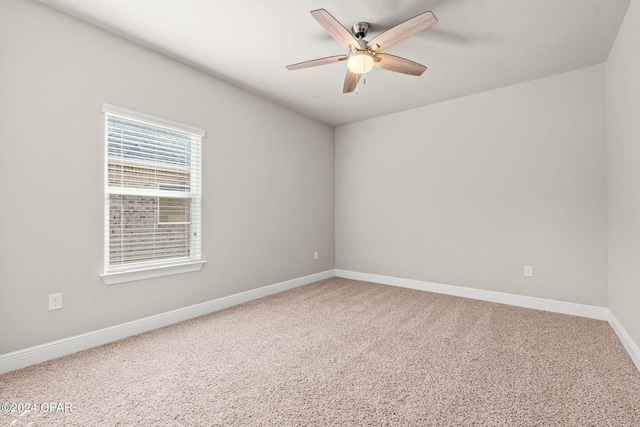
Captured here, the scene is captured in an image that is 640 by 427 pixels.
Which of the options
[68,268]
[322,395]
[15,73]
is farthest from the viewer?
[68,268]

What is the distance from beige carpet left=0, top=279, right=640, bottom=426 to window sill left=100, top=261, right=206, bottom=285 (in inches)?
19.8

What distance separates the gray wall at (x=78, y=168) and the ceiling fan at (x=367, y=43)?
52.9 inches

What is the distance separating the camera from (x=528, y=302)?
131 inches

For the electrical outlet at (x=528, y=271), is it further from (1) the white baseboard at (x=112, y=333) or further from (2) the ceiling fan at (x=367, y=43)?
(1) the white baseboard at (x=112, y=333)

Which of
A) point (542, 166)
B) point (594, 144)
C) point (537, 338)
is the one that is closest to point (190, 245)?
point (537, 338)

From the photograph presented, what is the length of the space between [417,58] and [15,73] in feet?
10.4

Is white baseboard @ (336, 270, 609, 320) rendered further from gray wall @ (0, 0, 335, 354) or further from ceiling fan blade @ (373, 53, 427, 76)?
ceiling fan blade @ (373, 53, 427, 76)

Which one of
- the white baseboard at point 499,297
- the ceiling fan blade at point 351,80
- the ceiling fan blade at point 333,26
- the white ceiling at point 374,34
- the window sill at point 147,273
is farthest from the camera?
the white baseboard at point 499,297

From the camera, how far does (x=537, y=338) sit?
249 centimetres

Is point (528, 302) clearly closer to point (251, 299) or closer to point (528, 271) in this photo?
point (528, 271)

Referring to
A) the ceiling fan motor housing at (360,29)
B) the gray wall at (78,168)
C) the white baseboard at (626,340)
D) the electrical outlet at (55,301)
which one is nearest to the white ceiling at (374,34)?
the ceiling fan motor housing at (360,29)

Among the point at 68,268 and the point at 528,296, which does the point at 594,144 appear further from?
the point at 68,268

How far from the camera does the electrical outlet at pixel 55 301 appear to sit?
216 centimetres

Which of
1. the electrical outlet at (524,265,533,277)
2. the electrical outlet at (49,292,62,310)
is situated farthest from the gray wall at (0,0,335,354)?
the electrical outlet at (524,265,533,277)
